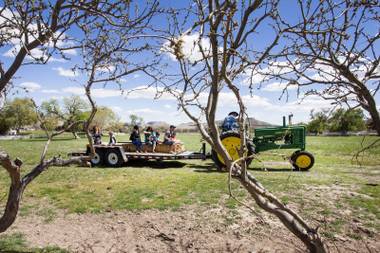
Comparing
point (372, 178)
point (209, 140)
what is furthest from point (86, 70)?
point (372, 178)

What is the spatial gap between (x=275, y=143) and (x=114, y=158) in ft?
20.4

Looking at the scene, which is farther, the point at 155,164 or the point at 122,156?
→ the point at 155,164

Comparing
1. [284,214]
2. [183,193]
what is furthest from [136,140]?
[284,214]

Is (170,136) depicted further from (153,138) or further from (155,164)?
(155,164)

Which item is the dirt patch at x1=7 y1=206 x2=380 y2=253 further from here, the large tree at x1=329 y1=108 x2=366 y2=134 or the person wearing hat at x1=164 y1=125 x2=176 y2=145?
the person wearing hat at x1=164 y1=125 x2=176 y2=145

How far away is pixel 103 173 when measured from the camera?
10.9 meters

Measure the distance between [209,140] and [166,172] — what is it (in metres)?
7.81

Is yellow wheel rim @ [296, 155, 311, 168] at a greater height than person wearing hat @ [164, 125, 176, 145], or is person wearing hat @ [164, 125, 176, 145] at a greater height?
person wearing hat @ [164, 125, 176, 145]

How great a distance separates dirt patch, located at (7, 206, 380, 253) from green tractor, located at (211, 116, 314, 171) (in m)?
4.78

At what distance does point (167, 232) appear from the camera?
5676 millimetres

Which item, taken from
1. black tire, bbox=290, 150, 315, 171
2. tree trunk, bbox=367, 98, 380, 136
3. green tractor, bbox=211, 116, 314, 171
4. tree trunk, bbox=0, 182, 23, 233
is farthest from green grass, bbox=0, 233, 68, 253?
black tire, bbox=290, 150, 315, 171

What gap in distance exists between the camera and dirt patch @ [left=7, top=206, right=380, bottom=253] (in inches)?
204

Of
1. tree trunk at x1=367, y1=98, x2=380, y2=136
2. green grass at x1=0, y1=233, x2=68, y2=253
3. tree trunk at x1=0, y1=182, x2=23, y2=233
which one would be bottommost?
green grass at x1=0, y1=233, x2=68, y2=253

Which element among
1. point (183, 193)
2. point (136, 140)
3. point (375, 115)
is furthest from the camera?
point (136, 140)
